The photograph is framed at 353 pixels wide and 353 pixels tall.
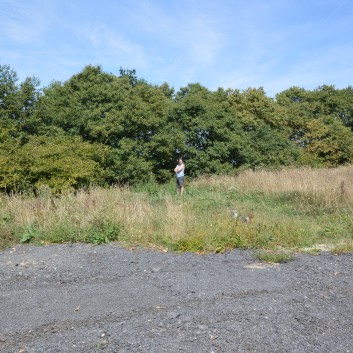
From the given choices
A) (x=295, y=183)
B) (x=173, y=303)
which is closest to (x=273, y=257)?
(x=173, y=303)

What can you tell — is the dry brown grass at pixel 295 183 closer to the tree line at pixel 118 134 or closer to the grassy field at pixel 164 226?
the grassy field at pixel 164 226

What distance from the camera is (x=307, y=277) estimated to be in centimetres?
524

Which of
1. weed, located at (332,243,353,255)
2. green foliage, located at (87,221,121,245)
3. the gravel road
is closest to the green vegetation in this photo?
green foliage, located at (87,221,121,245)

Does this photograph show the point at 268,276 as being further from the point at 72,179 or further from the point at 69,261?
the point at 72,179

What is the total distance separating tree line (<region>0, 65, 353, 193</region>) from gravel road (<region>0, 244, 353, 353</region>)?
6.71 metres

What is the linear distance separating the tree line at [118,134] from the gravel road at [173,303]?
264 inches

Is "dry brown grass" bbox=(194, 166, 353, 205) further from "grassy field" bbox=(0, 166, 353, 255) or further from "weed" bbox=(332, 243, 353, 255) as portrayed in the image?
"weed" bbox=(332, 243, 353, 255)

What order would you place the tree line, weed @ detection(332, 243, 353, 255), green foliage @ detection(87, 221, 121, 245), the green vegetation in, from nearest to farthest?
weed @ detection(332, 243, 353, 255)
green foliage @ detection(87, 221, 121, 245)
the green vegetation
the tree line

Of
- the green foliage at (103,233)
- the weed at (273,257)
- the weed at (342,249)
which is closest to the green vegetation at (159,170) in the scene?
the green foliage at (103,233)

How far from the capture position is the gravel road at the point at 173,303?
11.3 feet

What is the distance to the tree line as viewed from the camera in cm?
1275

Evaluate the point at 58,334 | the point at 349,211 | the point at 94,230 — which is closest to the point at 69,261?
the point at 94,230

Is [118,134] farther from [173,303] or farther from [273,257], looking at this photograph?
[173,303]

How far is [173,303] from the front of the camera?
432cm
